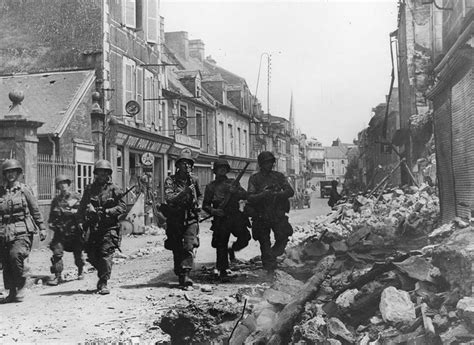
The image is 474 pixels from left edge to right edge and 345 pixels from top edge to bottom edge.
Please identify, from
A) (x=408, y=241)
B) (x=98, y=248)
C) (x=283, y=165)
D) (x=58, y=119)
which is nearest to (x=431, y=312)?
(x=408, y=241)

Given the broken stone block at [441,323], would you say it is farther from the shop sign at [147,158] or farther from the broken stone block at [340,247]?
the shop sign at [147,158]

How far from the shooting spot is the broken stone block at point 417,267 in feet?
14.9

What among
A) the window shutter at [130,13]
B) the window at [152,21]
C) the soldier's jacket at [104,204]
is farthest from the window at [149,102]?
the soldier's jacket at [104,204]

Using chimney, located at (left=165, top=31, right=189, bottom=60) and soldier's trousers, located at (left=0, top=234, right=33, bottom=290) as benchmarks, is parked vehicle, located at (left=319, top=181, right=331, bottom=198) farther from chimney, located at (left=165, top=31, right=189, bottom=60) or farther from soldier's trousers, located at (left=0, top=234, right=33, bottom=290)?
soldier's trousers, located at (left=0, top=234, right=33, bottom=290)

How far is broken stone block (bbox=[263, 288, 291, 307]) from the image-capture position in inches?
200

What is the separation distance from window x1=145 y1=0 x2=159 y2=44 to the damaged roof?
4.14 metres

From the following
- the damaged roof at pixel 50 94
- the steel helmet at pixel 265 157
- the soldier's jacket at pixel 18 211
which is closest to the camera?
the soldier's jacket at pixel 18 211

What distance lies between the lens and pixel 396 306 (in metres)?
4.19

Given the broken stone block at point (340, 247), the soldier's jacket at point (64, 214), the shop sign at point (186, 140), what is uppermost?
the shop sign at point (186, 140)

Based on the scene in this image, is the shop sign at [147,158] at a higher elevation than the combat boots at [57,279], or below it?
higher

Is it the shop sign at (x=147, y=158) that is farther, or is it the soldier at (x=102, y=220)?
the shop sign at (x=147, y=158)

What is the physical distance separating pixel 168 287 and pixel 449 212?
18.1 feet

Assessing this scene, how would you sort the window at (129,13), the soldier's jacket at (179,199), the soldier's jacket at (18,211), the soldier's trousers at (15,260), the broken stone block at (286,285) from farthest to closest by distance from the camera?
the window at (129,13) → the soldier's jacket at (179,199) → the soldier's jacket at (18,211) → the soldier's trousers at (15,260) → the broken stone block at (286,285)

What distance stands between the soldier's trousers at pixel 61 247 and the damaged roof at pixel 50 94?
23.5ft
